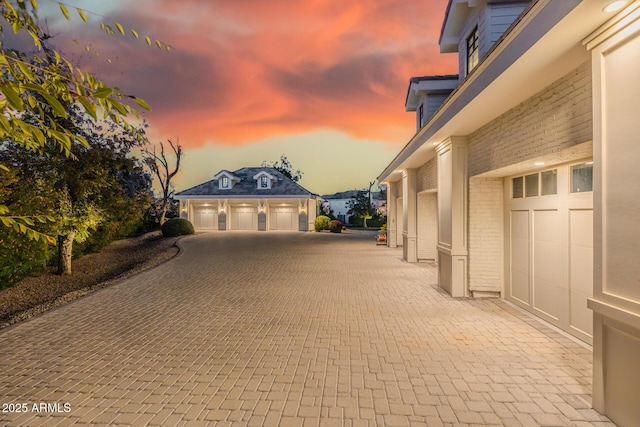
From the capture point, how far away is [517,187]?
23.1 feet

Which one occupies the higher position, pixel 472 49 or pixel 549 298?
pixel 472 49

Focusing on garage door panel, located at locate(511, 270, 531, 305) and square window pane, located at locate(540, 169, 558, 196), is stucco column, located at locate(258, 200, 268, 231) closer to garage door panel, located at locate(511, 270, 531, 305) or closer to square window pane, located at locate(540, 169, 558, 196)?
garage door panel, located at locate(511, 270, 531, 305)

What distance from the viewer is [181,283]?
378 inches

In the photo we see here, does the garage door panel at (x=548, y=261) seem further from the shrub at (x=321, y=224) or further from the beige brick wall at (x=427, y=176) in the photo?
the shrub at (x=321, y=224)

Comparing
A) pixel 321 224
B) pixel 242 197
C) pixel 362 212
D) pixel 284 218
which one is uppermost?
pixel 242 197

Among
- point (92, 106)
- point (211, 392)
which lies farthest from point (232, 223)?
point (92, 106)

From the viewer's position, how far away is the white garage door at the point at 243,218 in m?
32.4

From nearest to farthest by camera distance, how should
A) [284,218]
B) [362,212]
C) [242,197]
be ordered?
[242,197]
[284,218]
[362,212]

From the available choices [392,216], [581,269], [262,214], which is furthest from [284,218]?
[581,269]

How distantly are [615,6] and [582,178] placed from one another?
287 centimetres

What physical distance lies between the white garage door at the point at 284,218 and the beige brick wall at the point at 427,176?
19.8 m

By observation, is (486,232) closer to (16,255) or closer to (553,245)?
(553,245)

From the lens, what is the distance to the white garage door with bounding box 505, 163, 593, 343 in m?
5.03

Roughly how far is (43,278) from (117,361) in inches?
407
